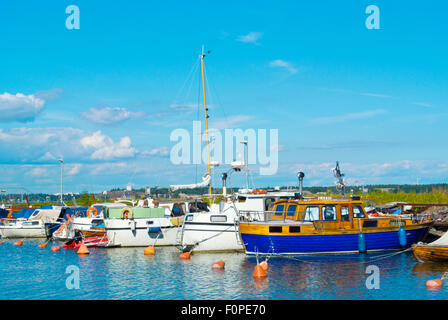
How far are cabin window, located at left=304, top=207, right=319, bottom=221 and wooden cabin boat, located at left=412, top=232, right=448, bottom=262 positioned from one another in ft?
22.2

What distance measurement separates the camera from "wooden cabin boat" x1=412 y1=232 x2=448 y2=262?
28219 millimetres

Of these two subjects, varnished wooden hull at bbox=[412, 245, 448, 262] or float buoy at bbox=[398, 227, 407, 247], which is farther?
float buoy at bbox=[398, 227, 407, 247]

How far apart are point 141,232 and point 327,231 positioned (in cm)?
1628

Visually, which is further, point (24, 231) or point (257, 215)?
point (24, 231)

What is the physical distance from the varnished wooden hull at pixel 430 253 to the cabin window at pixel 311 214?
6760mm

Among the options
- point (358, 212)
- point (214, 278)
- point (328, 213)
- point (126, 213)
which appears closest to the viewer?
point (214, 278)

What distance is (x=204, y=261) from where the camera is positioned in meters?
32.0

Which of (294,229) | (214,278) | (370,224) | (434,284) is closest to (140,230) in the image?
(294,229)

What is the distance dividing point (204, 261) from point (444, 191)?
5032cm

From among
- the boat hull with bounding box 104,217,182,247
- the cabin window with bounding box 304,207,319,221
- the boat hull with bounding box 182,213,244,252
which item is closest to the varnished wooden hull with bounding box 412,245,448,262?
the cabin window with bounding box 304,207,319,221

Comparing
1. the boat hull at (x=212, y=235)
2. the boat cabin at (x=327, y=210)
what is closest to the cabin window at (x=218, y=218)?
the boat hull at (x=212, y=235)

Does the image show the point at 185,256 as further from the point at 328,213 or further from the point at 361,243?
the point at 361,243

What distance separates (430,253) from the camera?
28.5 metres

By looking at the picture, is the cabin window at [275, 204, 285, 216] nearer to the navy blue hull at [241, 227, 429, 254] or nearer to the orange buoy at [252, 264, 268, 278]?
the navy blue hull at [241, 227, 429, 254]
